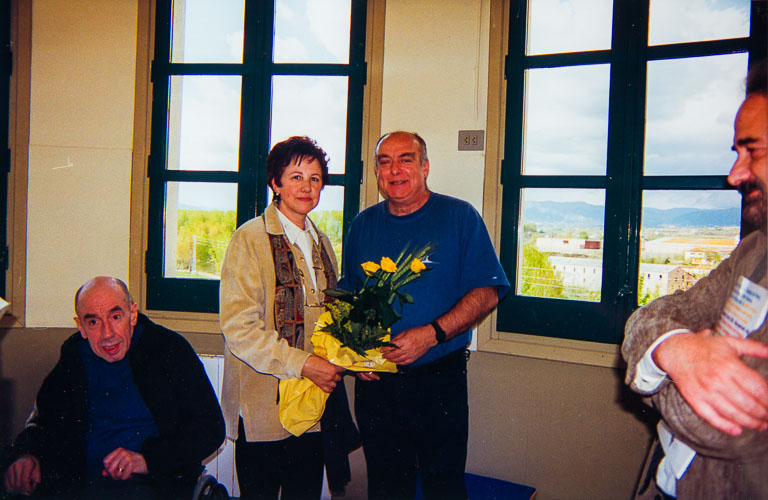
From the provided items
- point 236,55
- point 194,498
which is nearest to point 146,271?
point 236,55

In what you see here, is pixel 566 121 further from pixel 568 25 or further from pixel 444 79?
pixel 444 79

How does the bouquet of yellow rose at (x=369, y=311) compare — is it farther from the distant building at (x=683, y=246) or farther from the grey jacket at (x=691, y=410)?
the distant building at (x=683, y=246)

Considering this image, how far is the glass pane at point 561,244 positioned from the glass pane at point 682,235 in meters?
0.23

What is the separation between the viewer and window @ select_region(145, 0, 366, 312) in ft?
9.32

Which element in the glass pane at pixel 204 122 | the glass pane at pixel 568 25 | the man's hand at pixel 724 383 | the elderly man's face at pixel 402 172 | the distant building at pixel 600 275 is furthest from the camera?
the glass pane at pixel 204 122

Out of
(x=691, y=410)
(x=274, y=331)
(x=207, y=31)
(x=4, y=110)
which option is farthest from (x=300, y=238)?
(x=4, y=110)

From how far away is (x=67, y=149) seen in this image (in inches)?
112

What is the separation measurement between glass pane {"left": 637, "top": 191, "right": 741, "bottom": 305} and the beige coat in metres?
1.75

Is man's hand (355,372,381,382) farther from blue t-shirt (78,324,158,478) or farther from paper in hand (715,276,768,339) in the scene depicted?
paper in hand (715,276,768,339)

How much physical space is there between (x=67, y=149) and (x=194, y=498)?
234cm

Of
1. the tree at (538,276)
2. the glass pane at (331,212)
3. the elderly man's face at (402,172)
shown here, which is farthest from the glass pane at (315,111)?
the tree at (538,276)

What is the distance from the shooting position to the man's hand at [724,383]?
621 mm

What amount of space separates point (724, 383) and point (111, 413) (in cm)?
194

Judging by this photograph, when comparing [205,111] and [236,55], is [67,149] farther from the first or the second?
[236,55]
